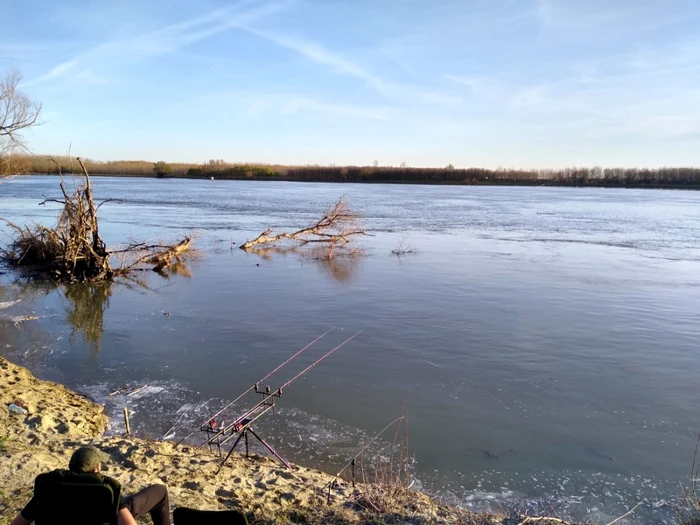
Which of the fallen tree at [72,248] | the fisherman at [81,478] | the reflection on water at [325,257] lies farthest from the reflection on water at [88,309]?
the fisherman at [81,478]

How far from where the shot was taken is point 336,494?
549cm

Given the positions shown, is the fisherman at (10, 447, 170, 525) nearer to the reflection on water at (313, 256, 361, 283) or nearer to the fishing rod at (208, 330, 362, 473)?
the fishing rod at (208, 330, 362, 473)

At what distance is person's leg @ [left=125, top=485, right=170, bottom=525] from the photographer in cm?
392

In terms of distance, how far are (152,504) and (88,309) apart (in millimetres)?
11096

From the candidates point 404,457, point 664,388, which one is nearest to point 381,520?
point 404,457

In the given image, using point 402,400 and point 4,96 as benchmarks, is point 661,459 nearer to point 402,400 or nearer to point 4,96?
point 402,400

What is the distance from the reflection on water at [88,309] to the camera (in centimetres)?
1158

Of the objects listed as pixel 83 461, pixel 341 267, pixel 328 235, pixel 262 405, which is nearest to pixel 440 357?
pixel 262 405

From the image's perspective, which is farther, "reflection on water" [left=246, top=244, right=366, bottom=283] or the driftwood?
the driftwood

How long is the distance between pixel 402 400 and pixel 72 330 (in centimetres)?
778

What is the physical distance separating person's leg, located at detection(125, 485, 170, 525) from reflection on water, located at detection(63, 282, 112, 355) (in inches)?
281

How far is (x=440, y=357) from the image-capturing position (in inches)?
405

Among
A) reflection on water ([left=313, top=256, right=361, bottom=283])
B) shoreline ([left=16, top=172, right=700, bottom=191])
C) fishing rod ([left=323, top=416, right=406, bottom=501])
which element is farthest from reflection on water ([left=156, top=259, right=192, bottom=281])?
shoreline ([left=16, top=172, right=700, bottom=191])

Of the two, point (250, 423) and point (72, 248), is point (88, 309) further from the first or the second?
point (250, 423)
